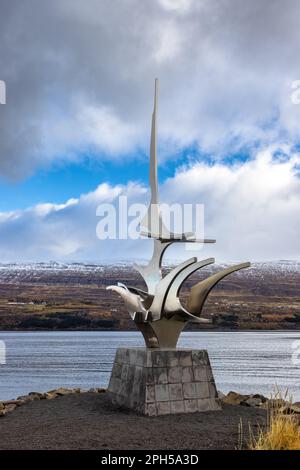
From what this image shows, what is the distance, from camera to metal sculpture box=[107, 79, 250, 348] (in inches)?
530

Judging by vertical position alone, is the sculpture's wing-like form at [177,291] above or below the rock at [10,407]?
above

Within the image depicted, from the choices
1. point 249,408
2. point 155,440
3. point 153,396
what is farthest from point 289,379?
point 155,440

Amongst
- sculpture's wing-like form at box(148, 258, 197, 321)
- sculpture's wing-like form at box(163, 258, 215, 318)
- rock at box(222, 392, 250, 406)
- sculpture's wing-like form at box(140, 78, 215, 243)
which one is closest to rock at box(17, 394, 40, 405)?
sculpture's wing-like form at box(148, 258, 197, 321)

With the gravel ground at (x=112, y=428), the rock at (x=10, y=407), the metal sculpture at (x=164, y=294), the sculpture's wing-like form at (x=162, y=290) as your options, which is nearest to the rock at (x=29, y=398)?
the rock at (x=10, y=407)

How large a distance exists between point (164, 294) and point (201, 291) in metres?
0.94

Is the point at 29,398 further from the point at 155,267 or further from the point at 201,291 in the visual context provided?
the point at 201,291

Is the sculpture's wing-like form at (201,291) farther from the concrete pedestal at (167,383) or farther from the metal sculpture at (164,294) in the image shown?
the concrete pedestal at (167,383)

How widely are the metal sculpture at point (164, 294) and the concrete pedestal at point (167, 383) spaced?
2.35 ft

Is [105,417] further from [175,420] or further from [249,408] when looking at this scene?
[249,408]

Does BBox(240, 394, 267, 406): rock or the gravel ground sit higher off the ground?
the gravel ground

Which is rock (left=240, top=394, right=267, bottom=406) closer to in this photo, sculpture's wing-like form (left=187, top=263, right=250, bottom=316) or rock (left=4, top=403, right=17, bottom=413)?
sculpture's wing-like form (left=187, top=263, right=250, bottom=316)

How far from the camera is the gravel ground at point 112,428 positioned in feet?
31.1

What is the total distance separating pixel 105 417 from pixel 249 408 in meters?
3.41

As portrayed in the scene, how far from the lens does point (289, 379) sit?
29.5m
